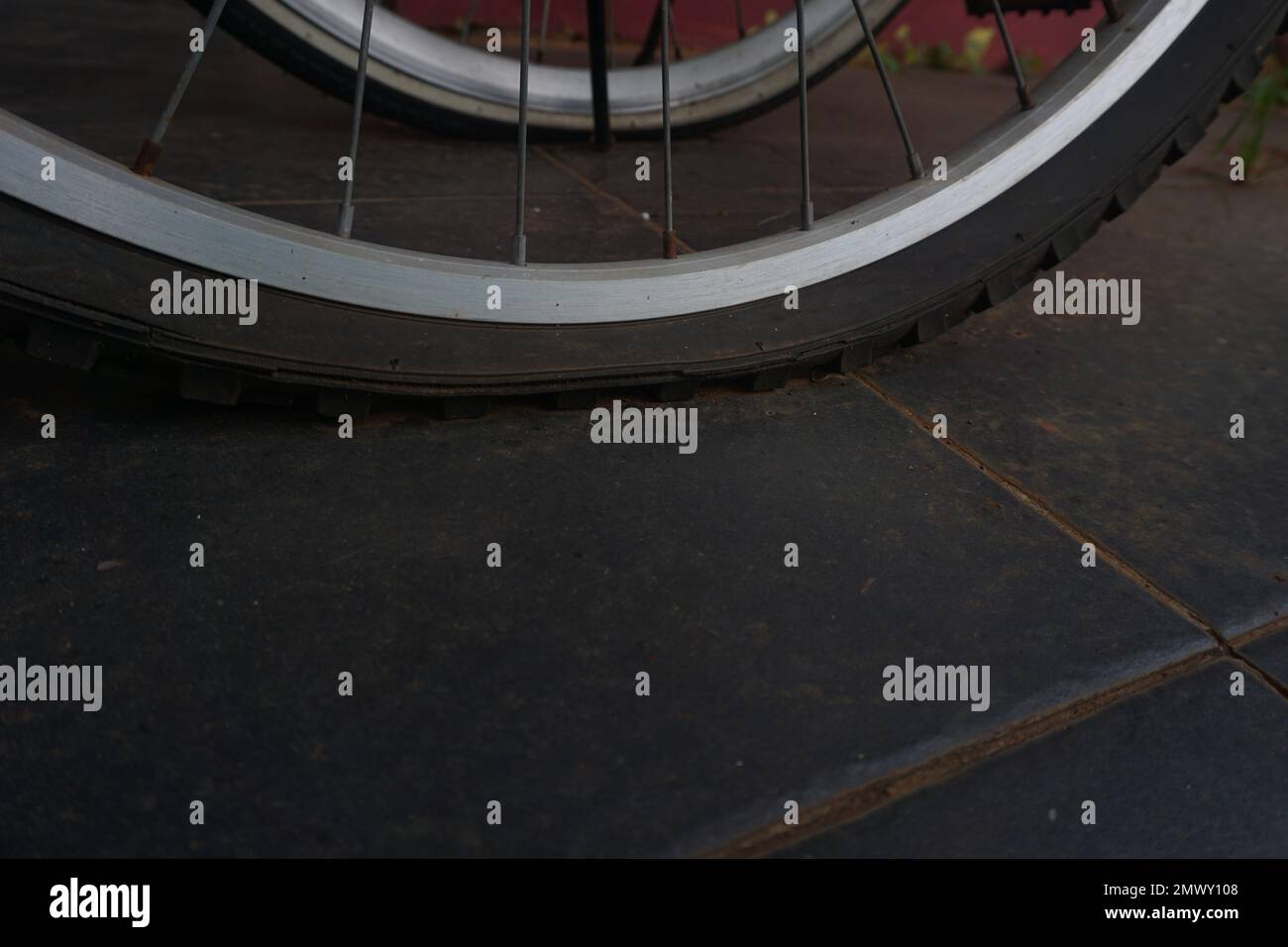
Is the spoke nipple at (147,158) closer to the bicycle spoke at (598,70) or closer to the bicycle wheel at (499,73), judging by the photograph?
the bicycle wheel at (499,73)

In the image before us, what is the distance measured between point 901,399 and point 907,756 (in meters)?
0.63

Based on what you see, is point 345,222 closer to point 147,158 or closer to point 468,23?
point 147,158

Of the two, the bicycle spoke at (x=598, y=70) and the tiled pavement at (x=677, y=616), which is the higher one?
the bicycle spoke at (x=598, y=70)

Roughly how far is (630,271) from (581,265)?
5cm

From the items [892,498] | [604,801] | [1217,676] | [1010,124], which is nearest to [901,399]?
[892,498]

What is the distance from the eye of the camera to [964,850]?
0.82m

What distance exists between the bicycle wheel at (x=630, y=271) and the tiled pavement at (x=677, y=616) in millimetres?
97

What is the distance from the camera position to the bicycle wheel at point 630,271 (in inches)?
40.7

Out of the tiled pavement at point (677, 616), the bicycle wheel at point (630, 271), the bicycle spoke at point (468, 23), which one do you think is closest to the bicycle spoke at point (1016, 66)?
the bicycle wheel at point (630, 271)

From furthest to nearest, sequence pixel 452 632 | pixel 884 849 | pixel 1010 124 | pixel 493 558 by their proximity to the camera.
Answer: pixel 1010 124 → pixel 493 558 → pixel 452 632 → pixel 884 849

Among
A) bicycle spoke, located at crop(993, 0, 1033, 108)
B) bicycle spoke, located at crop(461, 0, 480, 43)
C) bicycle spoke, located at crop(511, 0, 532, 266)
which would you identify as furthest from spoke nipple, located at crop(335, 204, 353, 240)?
bicycle spoke, located at crop(461, 0, 480, 43)

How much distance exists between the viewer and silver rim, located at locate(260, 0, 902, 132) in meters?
1.85

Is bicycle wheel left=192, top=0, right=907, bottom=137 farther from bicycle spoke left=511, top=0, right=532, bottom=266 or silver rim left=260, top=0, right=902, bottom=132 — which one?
bicycle spoke left=511, top=0, right=532, bottom=266
